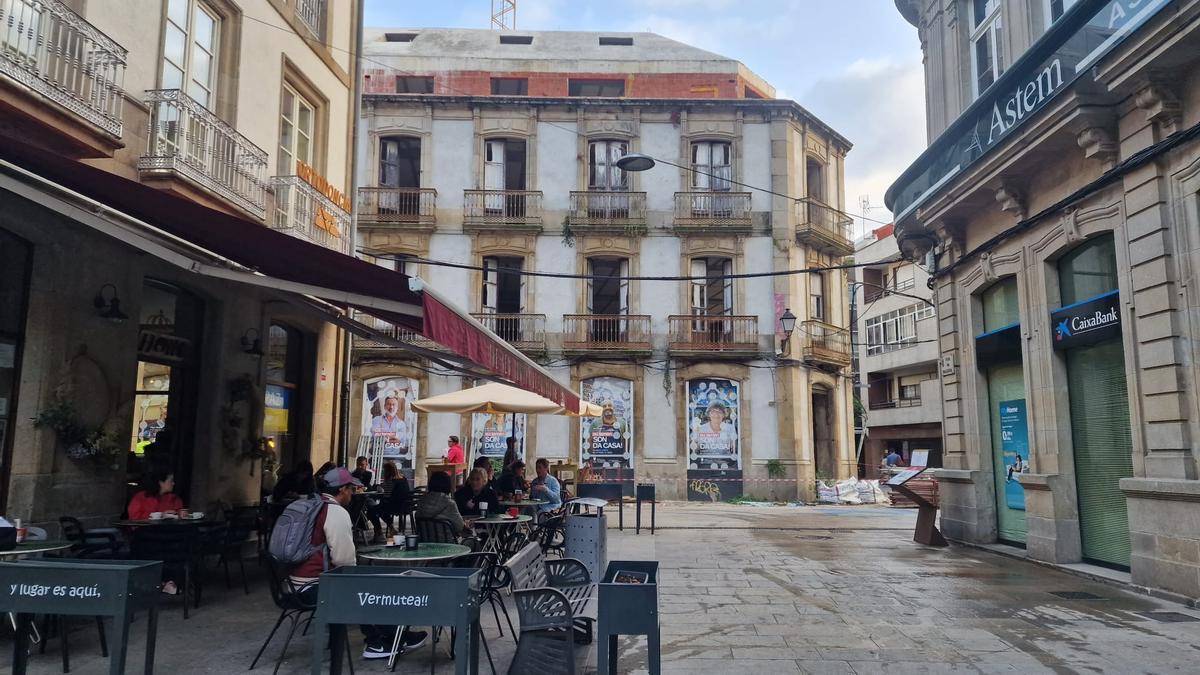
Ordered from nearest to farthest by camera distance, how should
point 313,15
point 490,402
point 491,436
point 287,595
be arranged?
Answer: point 287,595 < point 490,402 < point 313,15 < point 491,436

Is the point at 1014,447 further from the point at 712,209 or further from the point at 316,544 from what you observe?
the point at 712,209

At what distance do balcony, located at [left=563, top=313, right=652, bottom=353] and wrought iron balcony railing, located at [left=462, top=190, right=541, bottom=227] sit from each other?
3093 mm

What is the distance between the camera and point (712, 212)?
23.3 m

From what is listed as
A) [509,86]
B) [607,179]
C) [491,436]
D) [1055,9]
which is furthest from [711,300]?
[1055,9]

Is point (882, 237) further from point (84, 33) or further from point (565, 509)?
point (84, 33)

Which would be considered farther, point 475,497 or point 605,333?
point 605,333

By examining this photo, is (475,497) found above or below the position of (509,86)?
below

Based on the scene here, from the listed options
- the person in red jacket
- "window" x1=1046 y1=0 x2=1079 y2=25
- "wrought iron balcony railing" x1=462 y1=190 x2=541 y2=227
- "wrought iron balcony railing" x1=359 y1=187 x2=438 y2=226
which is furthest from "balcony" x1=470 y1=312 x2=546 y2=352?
"window" x1=1046 y1=0 x2=1079 y2=25

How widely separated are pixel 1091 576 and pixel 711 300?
618 inches

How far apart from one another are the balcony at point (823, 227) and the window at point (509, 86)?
9610mm

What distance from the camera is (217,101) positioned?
33.2ft

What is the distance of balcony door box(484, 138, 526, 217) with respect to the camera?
76.8 ft

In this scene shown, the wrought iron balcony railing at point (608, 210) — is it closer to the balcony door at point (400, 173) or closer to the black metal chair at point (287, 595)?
the balcony door at point (400, 173)

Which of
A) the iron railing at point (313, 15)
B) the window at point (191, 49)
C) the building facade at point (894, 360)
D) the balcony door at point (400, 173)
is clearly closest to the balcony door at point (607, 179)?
the balcony door at point (400, 173)
